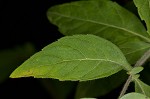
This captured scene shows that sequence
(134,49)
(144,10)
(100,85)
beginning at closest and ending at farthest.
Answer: (144,10)
(134,49)
(100,85)

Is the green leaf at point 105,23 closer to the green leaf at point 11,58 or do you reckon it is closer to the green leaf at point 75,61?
the green leaf at point 75,61

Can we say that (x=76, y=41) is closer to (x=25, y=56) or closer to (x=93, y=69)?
(x=93, y=69)

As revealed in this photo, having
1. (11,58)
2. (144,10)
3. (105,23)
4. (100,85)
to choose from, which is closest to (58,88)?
(11,58)

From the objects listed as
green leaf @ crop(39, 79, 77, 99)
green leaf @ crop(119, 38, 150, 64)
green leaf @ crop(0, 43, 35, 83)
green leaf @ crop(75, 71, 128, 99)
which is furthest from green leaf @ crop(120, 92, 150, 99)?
green leaf @ crop(0, 43, 35, 83)

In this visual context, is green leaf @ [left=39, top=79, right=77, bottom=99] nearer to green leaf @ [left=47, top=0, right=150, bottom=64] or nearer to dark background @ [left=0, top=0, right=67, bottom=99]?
dark background @ [left=0, top=0, right=67, bottom=99]

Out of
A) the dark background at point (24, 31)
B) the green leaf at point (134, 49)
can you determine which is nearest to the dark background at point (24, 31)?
the dark background at point (24, 31)

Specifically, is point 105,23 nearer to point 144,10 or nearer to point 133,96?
point 144,10
